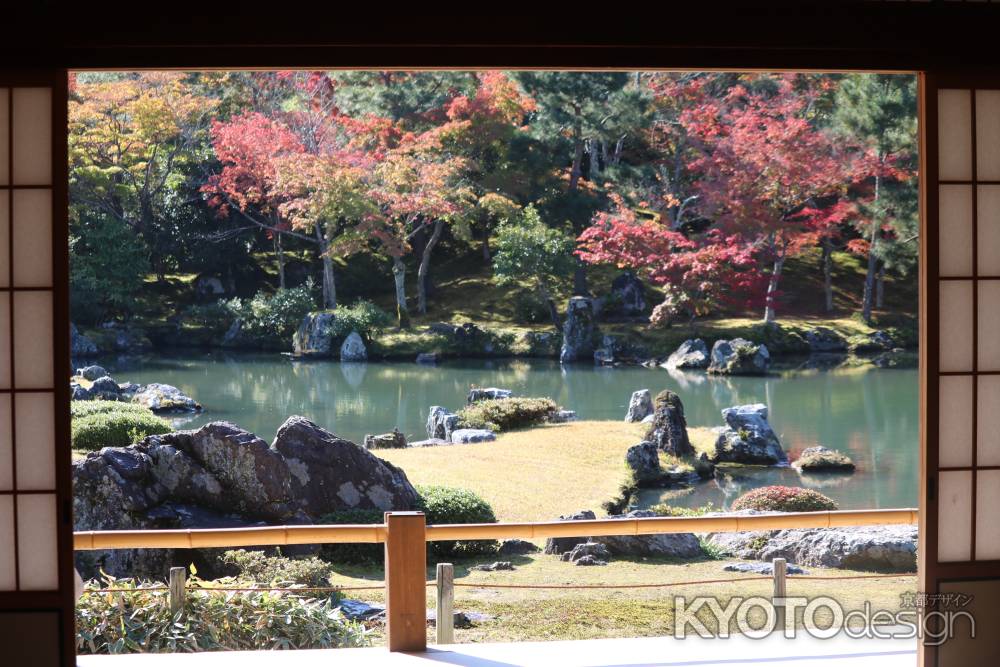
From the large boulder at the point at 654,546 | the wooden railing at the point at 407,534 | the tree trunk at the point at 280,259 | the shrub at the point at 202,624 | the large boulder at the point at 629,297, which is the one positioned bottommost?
the large boulder at the point at 654,546

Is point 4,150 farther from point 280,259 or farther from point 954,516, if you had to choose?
point 280,259

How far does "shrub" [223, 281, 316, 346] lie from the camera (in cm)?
1748

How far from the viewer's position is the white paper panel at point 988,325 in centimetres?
306

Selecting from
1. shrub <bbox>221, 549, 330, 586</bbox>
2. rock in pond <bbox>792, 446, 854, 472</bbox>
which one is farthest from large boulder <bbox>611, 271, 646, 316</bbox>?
shrub <bbox>221, 549, 330, 586</bbox>

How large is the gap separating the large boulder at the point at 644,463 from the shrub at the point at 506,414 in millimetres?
2481

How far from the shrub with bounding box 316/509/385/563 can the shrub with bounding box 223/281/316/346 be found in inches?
412

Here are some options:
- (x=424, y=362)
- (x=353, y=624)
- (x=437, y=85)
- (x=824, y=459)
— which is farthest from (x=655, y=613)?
(x=437, y=85)

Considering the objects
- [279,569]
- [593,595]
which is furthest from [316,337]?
[593,595]

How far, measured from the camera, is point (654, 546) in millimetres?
7270

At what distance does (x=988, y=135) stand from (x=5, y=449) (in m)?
3.03

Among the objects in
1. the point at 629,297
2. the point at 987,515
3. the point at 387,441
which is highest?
the point at 629,297

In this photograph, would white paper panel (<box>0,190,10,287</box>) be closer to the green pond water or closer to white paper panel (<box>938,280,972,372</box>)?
white paper panel (<box>938,280,972,372</box>)

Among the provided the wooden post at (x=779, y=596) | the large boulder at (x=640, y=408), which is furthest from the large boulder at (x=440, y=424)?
the wooden post at (x=779, y=596)

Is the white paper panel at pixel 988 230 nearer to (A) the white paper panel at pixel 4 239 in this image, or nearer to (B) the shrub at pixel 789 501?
(A) the white paper panel at pixel 4 239
